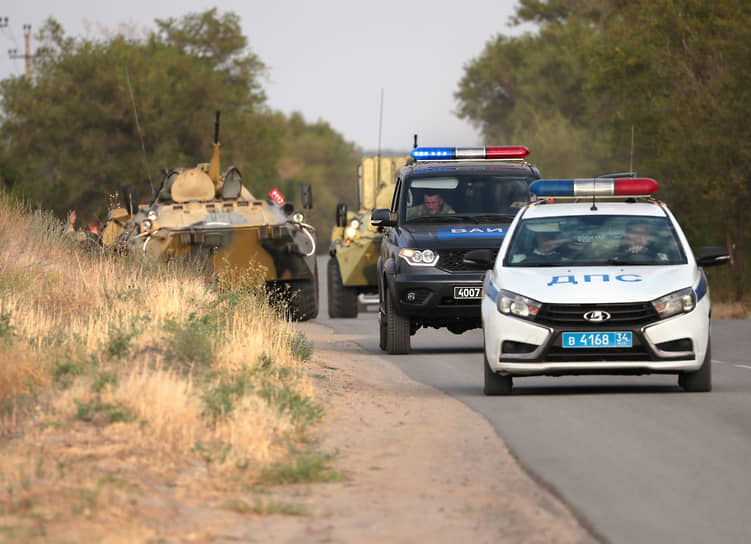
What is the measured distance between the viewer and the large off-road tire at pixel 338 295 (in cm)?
2895

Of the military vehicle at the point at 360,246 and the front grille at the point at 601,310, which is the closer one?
the front grille at the point at 601,310

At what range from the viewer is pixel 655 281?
12.8 m

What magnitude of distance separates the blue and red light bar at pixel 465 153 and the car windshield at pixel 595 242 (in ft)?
19.5

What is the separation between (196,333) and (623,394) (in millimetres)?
3597

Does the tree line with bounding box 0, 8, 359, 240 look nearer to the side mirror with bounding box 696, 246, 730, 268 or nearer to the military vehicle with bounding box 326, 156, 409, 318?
the military vehicle with bounding box 326, 156, 409, 318

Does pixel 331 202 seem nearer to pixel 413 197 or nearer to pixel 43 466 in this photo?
pixel 413 197

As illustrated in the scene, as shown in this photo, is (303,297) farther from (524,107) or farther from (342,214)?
(524,107)

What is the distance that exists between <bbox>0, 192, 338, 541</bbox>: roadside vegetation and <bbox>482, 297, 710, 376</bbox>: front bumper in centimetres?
165

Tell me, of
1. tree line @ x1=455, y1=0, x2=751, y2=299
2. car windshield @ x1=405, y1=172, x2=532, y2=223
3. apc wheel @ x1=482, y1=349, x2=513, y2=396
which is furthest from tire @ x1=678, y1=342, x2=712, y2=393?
tree line @ x1=455, y1=0, x2=751, y2=299

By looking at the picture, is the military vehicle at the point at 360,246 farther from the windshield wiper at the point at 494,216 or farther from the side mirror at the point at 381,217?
the side mirror at the point at 381,217

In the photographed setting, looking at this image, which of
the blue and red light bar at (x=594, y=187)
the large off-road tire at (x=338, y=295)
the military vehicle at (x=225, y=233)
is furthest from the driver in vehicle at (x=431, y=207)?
the large off-road tire at (x=338, y=295)

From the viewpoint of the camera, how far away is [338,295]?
29109 millimetres

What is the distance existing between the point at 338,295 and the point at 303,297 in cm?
306

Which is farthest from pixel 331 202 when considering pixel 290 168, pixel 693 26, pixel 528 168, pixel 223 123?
pixel 528 168
